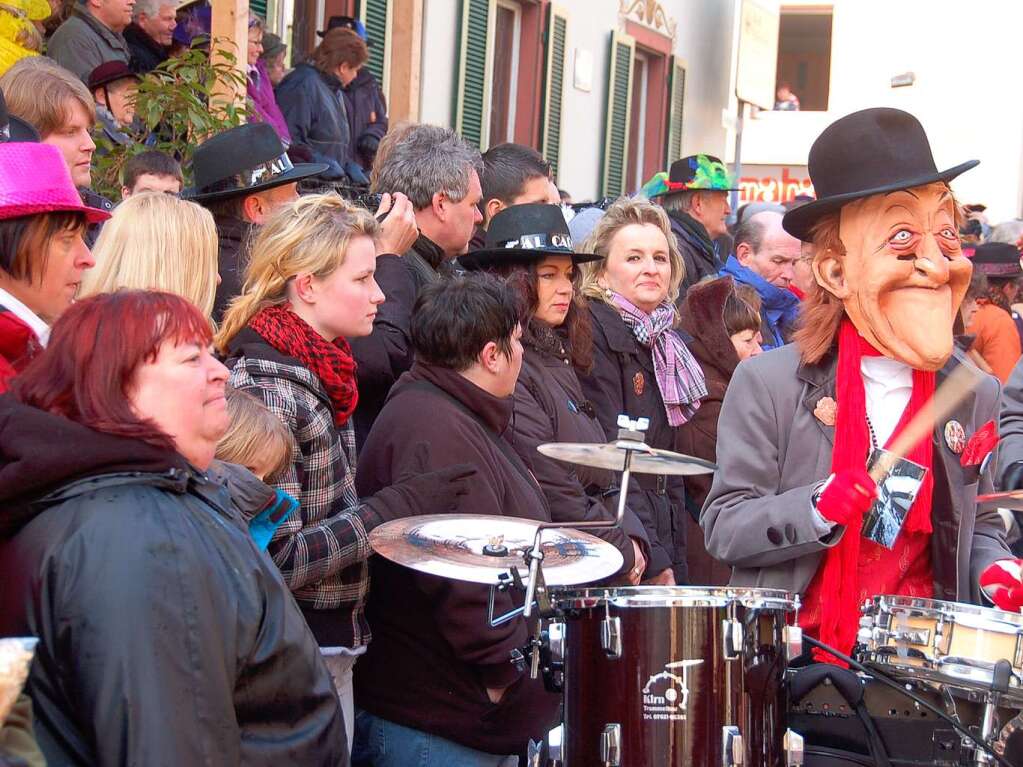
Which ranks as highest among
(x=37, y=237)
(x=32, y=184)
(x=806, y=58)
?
(x=806, y=58)

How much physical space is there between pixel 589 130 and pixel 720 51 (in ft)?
16.5

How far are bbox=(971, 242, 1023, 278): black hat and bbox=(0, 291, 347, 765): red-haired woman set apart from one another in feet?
28.7

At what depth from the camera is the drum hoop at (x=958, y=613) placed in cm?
362

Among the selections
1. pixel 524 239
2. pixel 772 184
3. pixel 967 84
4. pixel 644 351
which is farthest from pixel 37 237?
pixel 772 184

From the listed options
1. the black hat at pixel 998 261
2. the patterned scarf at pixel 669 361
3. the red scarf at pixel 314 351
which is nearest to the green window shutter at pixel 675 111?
the black hat at pixel 998 261

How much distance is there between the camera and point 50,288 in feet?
12.5

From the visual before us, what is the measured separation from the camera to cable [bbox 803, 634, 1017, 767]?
3625 mm

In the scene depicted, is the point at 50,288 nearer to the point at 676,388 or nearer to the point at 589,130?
the point at 676,388

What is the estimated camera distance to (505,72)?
583 inches

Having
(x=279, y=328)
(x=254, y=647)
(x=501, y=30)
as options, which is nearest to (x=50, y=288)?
(x=279, y=328)

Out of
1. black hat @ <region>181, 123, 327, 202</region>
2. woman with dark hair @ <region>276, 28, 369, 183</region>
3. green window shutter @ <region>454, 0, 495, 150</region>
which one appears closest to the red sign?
green window shutter @ <region>454, 0, 495, 150</region>

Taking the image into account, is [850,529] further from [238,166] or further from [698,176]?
[698,176]

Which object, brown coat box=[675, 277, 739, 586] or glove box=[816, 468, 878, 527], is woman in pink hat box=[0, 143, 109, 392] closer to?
glove box=[816, 468, 878, 527]

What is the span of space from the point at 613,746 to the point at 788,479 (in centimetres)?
91
